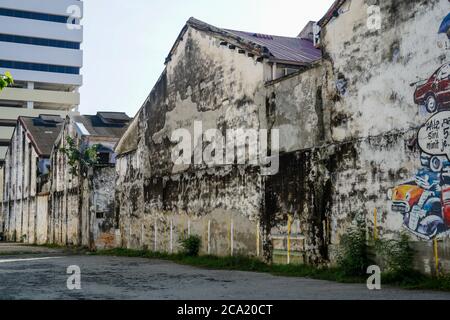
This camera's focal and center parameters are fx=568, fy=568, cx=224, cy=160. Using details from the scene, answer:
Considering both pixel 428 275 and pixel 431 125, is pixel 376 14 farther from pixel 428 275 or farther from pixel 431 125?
pixel 428 275

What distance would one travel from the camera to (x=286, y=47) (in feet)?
61.0

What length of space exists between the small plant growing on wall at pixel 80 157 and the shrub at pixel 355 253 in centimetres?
1693

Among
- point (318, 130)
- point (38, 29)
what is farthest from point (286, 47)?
point (38, 29)

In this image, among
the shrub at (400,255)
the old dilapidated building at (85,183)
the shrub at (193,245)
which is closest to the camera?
the shrub at (400,255)

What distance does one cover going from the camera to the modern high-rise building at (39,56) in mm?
67438

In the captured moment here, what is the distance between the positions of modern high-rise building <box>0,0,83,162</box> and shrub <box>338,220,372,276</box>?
196 feet

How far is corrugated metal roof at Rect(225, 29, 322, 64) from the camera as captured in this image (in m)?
16.4

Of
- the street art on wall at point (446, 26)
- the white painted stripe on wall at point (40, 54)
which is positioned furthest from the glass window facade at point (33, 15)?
the street art on wall at point (446, 26)

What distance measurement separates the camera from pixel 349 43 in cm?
1298

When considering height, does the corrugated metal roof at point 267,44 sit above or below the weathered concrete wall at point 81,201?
above

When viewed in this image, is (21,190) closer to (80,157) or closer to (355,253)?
(80,157)

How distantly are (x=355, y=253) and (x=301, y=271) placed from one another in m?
1.82

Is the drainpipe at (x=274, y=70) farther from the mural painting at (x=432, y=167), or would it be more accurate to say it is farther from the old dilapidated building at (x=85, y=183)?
the old dilapidated building at (x=85, y=183)
